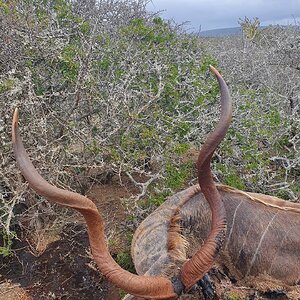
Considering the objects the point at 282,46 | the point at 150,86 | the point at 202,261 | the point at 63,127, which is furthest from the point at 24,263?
the point at 282,46

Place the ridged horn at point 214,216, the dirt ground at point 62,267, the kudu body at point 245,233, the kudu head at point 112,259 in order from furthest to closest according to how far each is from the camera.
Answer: the dirt ground at point 62,267 < the kudu body at point 245,233 < the ridged horn at point 214,216 < the kudu head at point 112,259

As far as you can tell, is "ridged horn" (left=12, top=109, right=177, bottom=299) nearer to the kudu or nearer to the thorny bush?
the kudu

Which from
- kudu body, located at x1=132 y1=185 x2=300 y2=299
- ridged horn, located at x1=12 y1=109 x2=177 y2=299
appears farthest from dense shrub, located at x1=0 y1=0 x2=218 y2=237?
ridged horn, located at x1=12 y1=109 x2=177 y2=299

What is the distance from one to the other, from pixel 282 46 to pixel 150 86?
4146 mm

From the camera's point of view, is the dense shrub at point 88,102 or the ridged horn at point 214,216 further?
the dense shrub at point 88,102

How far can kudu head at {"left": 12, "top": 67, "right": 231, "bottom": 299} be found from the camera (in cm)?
204

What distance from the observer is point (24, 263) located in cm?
404

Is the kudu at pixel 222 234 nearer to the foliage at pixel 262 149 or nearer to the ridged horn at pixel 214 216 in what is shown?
the ridged horn at pixel 214 216

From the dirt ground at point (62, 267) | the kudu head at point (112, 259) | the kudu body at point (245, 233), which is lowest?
the dirt ground at point (62, 267)

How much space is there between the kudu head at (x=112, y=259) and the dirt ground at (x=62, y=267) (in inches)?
33.7

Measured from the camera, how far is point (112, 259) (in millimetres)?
2293

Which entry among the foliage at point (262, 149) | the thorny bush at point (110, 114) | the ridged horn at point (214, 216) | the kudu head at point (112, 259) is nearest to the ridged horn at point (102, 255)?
the kudu head at point (112, 259)

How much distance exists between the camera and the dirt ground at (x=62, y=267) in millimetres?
3725

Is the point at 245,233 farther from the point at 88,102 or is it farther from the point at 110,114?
the point at 88,102
